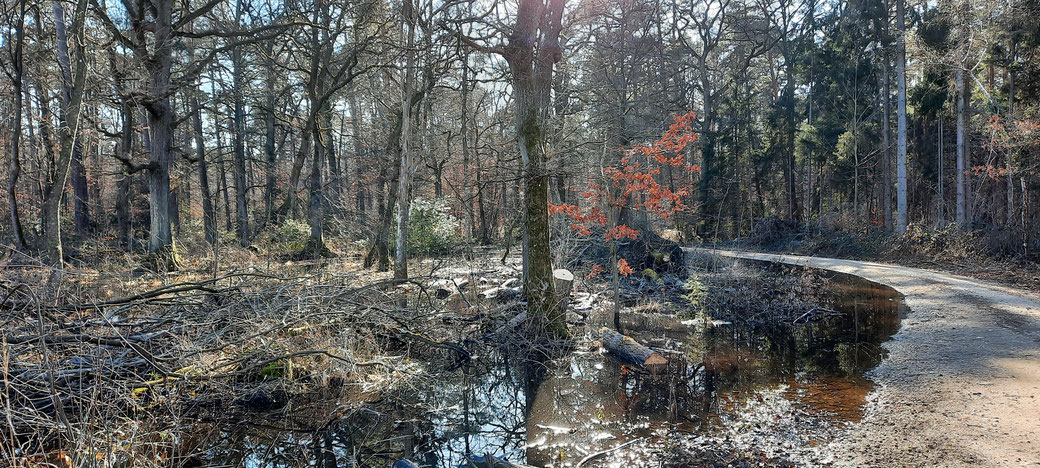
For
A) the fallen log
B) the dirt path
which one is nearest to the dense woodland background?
the fallen log

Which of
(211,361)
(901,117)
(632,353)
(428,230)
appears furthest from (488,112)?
(211,361)

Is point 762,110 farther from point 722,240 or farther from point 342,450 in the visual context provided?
point 342,450

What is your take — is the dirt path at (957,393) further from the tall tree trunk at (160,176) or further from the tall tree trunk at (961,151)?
the tall tree trunk at (160,176)

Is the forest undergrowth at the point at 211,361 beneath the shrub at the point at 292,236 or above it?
beneath

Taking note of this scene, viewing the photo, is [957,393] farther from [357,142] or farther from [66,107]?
[357,142]

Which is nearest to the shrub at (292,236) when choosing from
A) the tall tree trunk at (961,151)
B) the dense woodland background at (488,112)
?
the dense woodland background at (488,112)

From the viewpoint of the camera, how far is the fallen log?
680cm

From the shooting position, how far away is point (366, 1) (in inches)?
504

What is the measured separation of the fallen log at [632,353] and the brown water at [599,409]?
22cm

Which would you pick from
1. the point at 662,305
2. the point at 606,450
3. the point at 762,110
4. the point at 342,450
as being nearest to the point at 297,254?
the point at 662,305

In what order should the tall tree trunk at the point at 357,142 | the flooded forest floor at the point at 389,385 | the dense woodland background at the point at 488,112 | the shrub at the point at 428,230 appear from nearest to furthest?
the flooded forest floor at the point at 389,385 → the dense woodland background at the point at 488,112 → the shrub at the point at 428,230 → the tall tree trunk at the point at 357,142

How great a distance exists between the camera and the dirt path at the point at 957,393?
400 centimetres

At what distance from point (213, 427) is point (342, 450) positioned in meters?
1.52

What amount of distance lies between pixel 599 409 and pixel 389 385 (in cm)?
261
